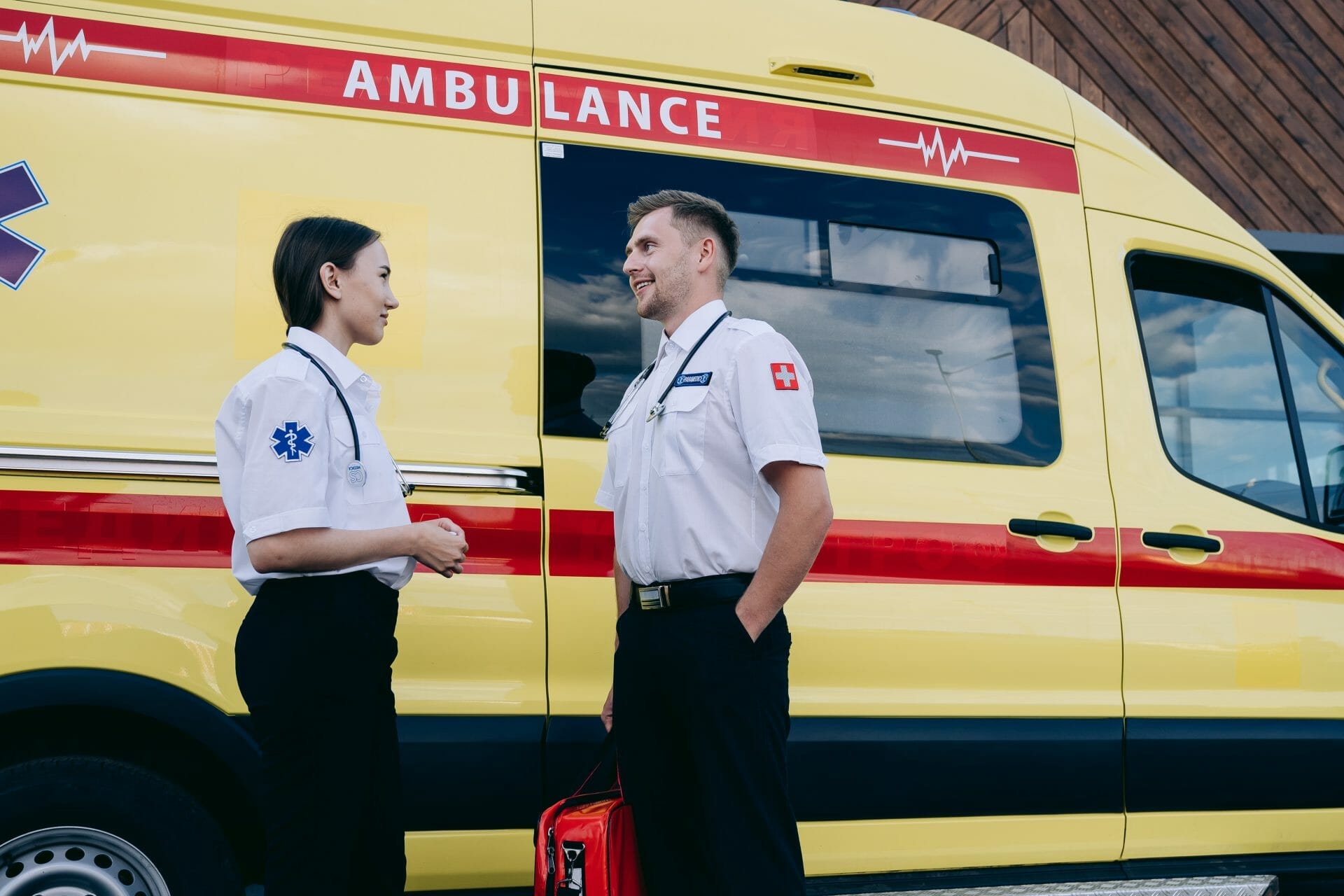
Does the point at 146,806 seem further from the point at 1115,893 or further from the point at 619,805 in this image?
the point at 1115,893

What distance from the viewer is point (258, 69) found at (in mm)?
2521

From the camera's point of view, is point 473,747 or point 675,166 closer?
point 473,747

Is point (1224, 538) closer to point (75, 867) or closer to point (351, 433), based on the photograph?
point (351, 433)

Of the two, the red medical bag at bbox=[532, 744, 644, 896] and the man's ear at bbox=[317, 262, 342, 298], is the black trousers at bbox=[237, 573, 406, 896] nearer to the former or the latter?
the red medical bag at bbox=[532, 744, 644, 896]

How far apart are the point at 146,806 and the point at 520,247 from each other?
1.44 meters

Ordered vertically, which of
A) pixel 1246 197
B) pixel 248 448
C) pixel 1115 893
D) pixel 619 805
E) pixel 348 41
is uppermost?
pixel 1246 197

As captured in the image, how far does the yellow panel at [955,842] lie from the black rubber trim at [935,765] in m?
0.02

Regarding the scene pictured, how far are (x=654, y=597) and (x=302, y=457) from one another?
67 cm

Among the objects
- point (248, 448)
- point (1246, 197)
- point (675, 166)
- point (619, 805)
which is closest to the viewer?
point (248, 448)

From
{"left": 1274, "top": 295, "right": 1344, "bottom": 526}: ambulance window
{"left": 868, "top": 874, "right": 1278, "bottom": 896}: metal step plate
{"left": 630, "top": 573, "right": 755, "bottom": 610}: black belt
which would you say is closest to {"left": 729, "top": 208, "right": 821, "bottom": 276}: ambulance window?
{"left": 630, "top": 573, "right": 755, "bottom": 610}: black belt

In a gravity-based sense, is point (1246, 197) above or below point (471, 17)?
above

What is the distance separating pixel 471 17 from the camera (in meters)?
2.71

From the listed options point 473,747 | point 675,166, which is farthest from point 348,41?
point 473,747

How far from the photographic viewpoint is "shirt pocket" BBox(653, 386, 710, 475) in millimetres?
2039
